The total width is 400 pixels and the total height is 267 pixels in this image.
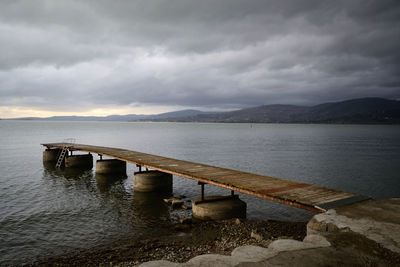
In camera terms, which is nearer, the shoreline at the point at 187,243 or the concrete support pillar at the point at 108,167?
the shoreline at the point at 187,243

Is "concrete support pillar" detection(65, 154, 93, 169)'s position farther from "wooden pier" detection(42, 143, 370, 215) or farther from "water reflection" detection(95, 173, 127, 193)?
"wooden pier" detection(42, 143, 370, 215)

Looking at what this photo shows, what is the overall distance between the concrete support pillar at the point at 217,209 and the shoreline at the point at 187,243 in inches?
17.9

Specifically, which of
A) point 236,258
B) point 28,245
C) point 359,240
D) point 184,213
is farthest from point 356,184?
point 28,245

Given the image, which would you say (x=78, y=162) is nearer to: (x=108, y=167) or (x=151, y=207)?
(x=108, y=167)

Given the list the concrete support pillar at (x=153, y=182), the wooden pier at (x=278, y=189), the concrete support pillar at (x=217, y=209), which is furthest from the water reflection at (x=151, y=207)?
the wooden pier at (x=278, y=189)

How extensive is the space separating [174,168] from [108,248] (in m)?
7.02

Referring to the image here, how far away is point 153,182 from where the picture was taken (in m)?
20.0

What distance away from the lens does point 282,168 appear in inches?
1275

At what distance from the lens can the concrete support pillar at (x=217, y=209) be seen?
1375cm

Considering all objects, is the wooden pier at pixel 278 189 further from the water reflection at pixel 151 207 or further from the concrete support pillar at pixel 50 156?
the concrete support pillar at pixel 50 156

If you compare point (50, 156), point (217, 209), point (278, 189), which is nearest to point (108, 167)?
point (50, 156)

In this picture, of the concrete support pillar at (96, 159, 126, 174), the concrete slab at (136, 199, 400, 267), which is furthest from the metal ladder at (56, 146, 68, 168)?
the concrete slab at (136, 199, 400, 267)

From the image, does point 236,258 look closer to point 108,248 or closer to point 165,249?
point 165,249

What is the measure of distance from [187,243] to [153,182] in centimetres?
942
